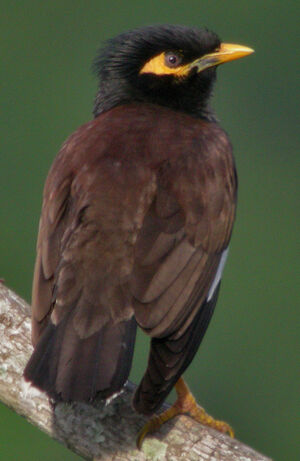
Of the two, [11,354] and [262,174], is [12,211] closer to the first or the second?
[262,174]

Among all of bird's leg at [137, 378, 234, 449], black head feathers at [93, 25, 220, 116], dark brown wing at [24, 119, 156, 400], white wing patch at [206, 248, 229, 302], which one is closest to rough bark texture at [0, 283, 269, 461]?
bird's leg at [137, 378, 234, 449]

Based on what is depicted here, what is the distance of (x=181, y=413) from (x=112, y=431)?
11.2 inches

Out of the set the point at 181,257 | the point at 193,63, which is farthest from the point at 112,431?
the point at 193,63

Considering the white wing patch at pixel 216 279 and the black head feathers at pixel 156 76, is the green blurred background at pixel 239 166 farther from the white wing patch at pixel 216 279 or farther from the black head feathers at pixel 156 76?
the white wing patch at pixel 216 279

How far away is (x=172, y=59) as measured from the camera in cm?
537

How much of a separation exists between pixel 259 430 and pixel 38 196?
2.68 metres

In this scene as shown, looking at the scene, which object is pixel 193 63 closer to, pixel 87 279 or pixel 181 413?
pixel 87 279

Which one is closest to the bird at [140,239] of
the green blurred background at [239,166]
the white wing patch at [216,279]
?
the white wing patch at [216,279]

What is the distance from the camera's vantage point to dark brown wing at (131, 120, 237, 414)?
4395mm

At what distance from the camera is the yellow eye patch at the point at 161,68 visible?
17.6 ft

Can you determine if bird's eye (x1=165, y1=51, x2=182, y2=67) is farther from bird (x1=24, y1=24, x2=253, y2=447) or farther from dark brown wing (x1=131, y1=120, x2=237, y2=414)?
dark brown wing (x1=131, y1=120, x2=237, y2=414)

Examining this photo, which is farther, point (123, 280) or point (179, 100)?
point (179, 100)

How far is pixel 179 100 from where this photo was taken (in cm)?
540

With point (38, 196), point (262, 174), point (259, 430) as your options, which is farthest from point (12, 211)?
point (262, 174)
